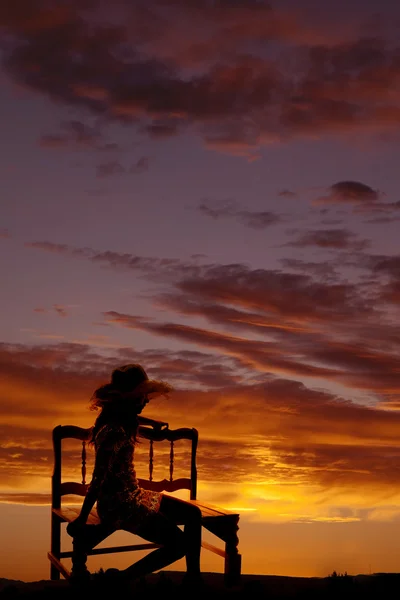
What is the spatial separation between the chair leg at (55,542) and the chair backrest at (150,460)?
0.76 feet

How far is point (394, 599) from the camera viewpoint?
25.2 feet

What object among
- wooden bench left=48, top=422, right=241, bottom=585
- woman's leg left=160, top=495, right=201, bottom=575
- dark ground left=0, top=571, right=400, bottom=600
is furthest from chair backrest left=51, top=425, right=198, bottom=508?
woman's leg left=160, top=495, right=201, bottom=575

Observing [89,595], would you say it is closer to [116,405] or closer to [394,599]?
[116,405]

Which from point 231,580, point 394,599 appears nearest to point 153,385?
point 231,580

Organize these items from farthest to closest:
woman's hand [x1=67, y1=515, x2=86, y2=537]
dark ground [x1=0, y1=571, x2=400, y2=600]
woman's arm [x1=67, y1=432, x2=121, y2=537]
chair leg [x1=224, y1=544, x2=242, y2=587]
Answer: chair leg [x1=224, y1=544, x2=242, y2=587]
dark ground [x1=0, y1=571, x2=400, y2=600]
woman's hand [x1=67, y1=515, x2=86, y2=537]
woman's arm [x1=67, y1=432, x2=121, y2=537]

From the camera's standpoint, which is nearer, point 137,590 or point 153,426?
point 137,590

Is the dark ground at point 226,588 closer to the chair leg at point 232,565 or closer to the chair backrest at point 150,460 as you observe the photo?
the chair leg at point 232,565

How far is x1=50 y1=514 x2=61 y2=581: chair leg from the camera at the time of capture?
346 inches

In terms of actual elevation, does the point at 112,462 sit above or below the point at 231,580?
above

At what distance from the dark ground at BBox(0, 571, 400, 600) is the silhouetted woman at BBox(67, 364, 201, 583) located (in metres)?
0.35

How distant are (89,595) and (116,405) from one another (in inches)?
67.1

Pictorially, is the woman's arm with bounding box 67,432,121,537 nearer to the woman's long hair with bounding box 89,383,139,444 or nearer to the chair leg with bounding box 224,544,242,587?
the woman's long hair with bounding box 89,383,139,444

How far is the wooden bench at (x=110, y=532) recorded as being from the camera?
23.8ft

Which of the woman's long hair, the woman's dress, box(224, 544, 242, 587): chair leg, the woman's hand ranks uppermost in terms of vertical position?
the woman's long hair
